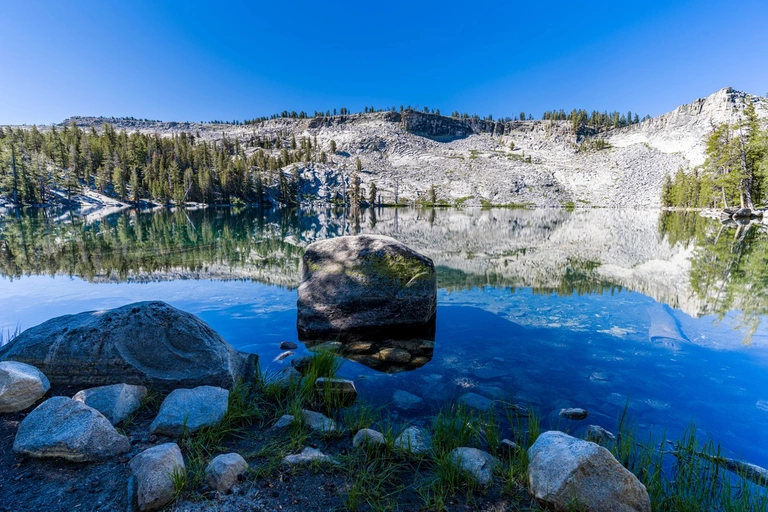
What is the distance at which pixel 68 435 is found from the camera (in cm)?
404

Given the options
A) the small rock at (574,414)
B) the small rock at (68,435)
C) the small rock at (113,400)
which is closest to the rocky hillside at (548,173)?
the small rock at (113,400)

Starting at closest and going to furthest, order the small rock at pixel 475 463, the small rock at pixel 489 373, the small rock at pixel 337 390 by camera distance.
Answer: the small rock at pixel 475 463, the small rock at pixel 337 390, the small rock at pixel 489 373

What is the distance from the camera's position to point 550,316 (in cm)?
1141

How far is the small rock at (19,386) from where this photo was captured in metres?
4.95

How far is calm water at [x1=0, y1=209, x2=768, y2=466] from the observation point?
6.64 m

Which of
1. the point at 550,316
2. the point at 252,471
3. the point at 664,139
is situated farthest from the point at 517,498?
the point at 664,139

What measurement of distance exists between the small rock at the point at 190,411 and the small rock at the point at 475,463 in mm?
3370

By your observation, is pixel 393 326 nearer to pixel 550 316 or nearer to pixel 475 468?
pixel 550 316

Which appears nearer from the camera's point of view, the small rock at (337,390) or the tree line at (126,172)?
the small rock at (337,390)

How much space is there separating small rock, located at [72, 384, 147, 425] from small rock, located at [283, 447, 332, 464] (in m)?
2.70

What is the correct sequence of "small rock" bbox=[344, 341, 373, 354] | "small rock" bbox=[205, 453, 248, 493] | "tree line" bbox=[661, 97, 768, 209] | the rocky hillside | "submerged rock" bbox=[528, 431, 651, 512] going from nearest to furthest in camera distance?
"submerged rock" bbox=[528, 431, 651, 512], "small rock" bbox=[205, 453, 248, 493], "small rock" bbox=[344, 341, 373, 354], "tree line" bbox=[661, 97, 768, 209], the rocky hillside

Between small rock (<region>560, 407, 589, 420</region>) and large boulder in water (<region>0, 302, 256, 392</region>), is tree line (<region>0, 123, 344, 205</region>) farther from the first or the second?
small rock (<region>560, 407, 589, 420</region>)

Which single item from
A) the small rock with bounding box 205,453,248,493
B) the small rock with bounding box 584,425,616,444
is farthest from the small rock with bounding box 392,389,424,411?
the small rock with bounding box 205,453,248,493

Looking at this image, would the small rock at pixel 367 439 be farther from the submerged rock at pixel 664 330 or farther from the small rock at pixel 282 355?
the submerged rock at pixel 664 330
